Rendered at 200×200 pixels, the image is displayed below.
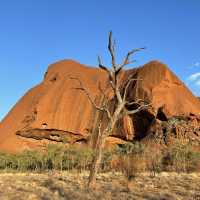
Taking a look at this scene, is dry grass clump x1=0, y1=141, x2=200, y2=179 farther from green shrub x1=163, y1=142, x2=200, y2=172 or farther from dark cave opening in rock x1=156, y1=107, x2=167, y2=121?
dark cave opening in rock x1=156, y1=107, x2=167, y2=121

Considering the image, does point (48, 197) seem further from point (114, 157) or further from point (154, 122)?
point (154, 122)

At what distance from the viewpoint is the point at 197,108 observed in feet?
271

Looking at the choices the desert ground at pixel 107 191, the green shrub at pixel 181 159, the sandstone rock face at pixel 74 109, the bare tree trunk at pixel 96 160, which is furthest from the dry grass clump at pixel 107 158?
the bare tree trunk at pixel 96 160

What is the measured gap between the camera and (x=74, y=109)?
319ft

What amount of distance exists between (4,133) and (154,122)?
3846cm

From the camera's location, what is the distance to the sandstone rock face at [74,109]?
84125 millimetres

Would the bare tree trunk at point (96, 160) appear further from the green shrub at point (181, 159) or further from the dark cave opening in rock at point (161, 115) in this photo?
the dark cave opening in rock at point (161, 115)

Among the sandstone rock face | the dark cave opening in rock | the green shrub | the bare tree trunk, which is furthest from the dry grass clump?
the bare tree trunk

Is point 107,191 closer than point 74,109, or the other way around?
point 107,191

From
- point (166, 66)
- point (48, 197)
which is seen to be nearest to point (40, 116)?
point (166, 66)

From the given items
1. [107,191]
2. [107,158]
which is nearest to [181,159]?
[107,158]

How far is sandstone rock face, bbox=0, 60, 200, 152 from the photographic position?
84.1m

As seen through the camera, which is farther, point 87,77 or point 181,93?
point 87,77

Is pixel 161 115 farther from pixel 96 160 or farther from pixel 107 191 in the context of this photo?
pixel 107 191
